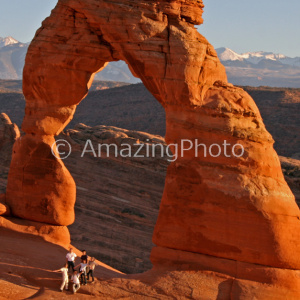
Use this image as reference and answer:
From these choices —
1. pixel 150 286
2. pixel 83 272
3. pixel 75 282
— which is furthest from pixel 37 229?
pixel 150 286

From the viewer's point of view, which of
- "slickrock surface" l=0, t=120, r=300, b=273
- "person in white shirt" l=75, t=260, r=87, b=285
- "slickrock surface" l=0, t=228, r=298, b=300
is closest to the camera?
"slickrock surface" l=0, t=228, r=298, b=300

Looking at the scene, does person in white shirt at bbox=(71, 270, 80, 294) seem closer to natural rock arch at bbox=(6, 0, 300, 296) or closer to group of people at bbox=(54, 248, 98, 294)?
group of people at bbox=(54, 248, 98, 294)

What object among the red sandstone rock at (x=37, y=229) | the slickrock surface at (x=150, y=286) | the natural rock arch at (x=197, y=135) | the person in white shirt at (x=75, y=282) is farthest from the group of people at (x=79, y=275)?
the red sandstone rock at (x=37, y=229)

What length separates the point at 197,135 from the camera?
15.5m

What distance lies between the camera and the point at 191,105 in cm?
1553

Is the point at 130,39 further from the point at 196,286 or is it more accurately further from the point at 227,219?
the point at 196,286

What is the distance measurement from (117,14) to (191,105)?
3.18 metres

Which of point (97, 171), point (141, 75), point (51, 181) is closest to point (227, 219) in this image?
point (141, 75)

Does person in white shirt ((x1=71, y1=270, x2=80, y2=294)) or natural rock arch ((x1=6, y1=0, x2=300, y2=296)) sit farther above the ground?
natural rock arch ((x1=6, y1=0, x2=300, y2=296))

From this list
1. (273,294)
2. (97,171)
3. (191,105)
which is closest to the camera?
(273,294)

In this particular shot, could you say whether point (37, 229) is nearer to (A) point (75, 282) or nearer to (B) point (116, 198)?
(A) point (75, 282)

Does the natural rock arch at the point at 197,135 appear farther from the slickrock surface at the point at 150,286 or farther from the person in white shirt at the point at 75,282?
the person in white shirt at the point at 75,282

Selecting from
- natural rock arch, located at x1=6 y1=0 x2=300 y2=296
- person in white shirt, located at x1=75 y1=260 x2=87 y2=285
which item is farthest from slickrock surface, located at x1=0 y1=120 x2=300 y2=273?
natural rock arch, located at x1=6 y1=0 x2=300 y2=296

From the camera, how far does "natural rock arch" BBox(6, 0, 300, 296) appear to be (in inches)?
592
